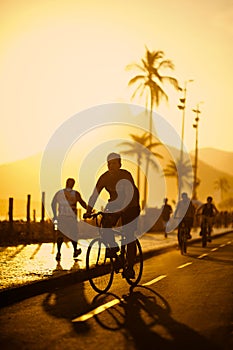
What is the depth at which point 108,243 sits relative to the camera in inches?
450

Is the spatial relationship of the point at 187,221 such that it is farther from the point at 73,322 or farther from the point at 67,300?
the point at 73,322

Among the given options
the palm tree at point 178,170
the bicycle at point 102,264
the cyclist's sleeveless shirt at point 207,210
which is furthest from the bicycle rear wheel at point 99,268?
the palm tree at point 178,170

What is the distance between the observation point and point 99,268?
11688mm

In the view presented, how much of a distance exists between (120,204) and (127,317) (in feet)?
9.91

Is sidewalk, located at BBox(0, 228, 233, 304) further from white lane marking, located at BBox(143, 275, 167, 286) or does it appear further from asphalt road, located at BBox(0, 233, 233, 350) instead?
white lane marking, located at BBox(143, 275, 167, 286)

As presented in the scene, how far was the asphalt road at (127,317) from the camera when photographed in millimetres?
7223

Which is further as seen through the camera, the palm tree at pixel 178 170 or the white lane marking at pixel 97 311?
the palm tree at pixel 178 170

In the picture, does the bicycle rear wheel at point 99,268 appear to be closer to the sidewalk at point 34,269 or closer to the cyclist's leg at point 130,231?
the cyclist's leg at point 130,231

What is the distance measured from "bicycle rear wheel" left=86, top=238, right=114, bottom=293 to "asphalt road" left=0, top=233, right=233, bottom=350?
17 cm

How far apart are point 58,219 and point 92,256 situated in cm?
386

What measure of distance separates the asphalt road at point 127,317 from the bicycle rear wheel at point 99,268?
17 centimetres

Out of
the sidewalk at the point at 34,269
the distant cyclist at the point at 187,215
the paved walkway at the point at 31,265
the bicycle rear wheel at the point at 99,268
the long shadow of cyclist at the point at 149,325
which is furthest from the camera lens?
the distant cyclist at the point at 187,215

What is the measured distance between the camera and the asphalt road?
7.22 meters

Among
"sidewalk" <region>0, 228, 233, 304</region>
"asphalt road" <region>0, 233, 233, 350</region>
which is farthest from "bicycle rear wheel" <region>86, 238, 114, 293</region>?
"sidewalk" <region>0, 228, 233, 304</region>
